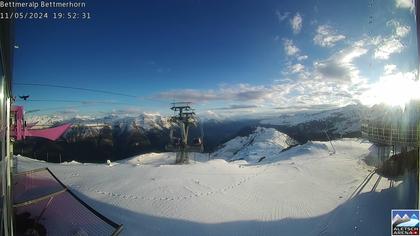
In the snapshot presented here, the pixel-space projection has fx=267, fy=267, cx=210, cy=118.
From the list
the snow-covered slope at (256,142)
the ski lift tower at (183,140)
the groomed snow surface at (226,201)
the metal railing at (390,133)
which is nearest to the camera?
the metal railing at (390,133)

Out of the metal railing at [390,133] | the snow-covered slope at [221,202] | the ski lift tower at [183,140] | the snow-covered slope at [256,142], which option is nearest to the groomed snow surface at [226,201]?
the snow-covered slope at [221,202]

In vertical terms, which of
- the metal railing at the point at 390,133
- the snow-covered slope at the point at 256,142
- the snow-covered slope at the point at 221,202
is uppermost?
the metal railing at the point at 390,133

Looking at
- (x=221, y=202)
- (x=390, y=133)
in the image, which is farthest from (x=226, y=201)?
(x=390, y=133)

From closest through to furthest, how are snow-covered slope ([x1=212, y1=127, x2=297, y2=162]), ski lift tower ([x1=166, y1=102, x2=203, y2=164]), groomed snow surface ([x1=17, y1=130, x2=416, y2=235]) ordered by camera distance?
groomed snow surface ([x1=17, y1=130, x2=416, y2=235]) < ski lift tower ([x1=166, y1=102, x2=203, y2=164]) < snow-covered slope ([x1=212, y1=127, x2=297, y2=162])

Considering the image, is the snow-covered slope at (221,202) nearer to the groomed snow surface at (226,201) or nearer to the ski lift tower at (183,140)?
the groomed snow surface at (226,201)

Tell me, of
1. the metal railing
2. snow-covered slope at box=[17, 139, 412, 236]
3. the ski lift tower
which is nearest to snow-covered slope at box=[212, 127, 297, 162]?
the ski lift tower

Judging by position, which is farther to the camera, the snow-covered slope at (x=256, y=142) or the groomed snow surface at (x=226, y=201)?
the snow-covered slope at (x=256, y=142)

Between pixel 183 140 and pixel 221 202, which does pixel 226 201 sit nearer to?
pixel 221 202

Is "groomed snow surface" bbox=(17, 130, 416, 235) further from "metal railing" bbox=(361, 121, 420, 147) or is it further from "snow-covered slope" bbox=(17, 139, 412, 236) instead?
"metal railing" bbox=(361, 121, 420, 147)
